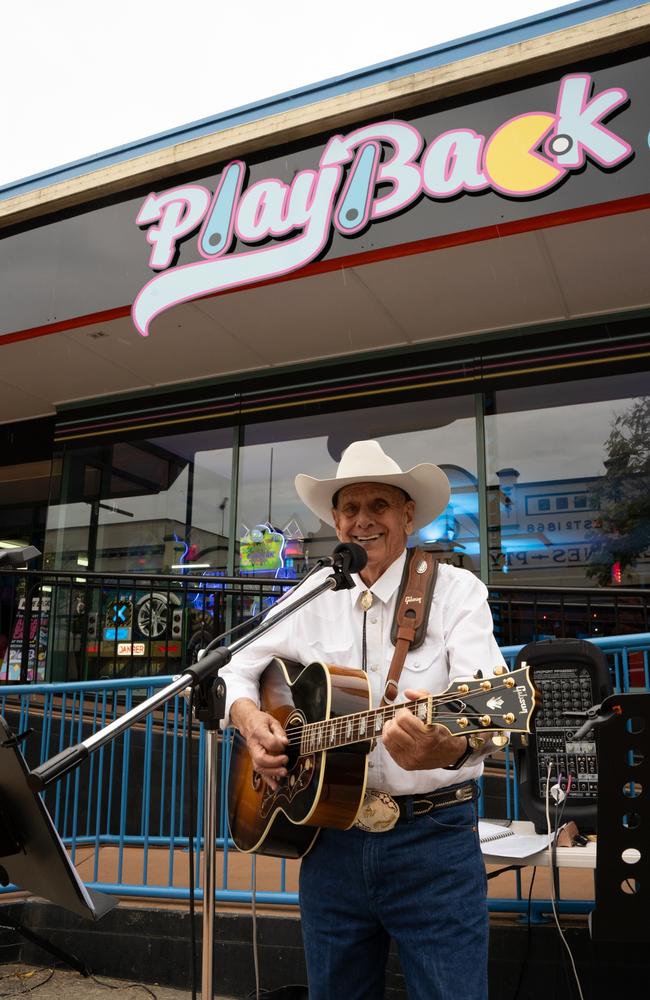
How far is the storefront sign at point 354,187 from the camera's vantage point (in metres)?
5.28

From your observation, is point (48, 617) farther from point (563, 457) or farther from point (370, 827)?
point (370, 827)

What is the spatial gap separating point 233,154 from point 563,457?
4.15m

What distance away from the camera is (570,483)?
25.8ft

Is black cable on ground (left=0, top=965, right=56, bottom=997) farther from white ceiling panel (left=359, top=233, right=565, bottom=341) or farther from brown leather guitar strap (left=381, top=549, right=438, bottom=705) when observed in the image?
white ceiling panel (left=359, top=233, right=565, bottom=341)

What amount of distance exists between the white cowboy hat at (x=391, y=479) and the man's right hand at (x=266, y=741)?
810 millimetres

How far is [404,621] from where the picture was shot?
2432mm

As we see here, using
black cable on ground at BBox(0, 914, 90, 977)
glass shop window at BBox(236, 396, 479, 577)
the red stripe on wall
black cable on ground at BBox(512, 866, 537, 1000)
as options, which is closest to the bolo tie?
black cable on ground at BBox(512, 866, 537, 1000)

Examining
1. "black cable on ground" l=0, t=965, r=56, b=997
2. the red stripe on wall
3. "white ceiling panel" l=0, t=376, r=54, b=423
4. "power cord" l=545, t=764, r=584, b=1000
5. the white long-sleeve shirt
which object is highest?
"white ceiling panel" l=0, t=376, r=54, b=423

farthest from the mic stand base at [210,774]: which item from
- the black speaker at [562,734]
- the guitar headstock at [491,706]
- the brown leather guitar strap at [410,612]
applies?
the black speaker at [562,734]

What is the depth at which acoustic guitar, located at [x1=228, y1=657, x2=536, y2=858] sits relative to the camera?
2053 mm

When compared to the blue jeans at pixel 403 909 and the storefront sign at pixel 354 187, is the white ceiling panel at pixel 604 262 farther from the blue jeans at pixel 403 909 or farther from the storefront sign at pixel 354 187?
the blue jeans at pixel 403 909

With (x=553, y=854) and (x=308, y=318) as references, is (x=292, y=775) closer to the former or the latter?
(x=553, y=854)

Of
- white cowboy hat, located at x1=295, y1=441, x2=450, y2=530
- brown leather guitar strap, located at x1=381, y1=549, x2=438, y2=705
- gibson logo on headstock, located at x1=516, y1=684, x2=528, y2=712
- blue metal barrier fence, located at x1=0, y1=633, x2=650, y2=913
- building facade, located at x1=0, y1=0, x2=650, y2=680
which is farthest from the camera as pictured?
building facade, located at x1=0, y1=0, x2=650, y2=680

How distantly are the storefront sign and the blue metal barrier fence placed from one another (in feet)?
9.73
